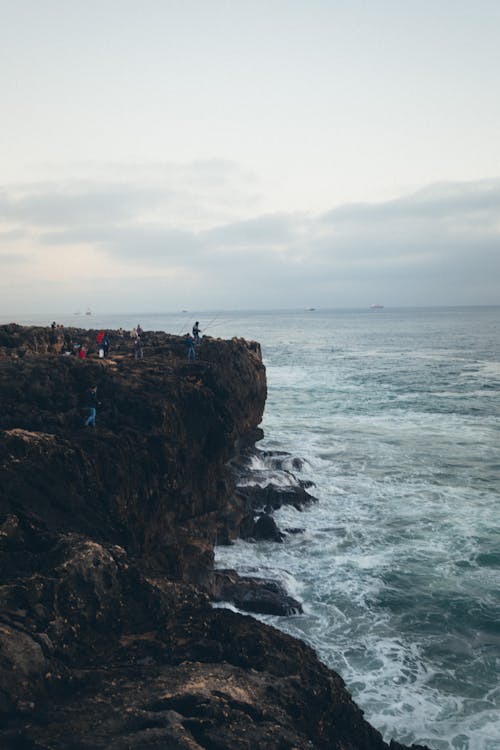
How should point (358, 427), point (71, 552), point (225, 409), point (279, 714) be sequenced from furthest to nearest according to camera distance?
point (358, 427), point (225, 409), point (71, 552), point (279, 714)

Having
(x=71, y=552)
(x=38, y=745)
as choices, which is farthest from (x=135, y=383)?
(x=38, y=745)

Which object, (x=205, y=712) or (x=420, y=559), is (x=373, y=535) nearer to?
(x=420, y=559)

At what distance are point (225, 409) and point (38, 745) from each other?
1712cm

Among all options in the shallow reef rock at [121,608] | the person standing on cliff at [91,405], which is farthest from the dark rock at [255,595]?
the person standing on cliff at [91,405]

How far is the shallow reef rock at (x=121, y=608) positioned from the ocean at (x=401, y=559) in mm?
2878

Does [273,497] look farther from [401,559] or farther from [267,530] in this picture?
[401,559]

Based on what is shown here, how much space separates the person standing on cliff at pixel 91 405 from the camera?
1769cm

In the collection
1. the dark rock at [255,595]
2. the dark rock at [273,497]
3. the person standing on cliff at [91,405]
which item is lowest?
the dark rock at [255,595]

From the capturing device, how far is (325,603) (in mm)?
18562

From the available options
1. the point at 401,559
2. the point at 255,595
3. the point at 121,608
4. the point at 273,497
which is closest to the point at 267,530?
the point at 273,497

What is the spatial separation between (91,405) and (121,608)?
9.07 metres

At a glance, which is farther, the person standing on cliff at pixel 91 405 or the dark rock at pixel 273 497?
the dark rock at pixel 273 497

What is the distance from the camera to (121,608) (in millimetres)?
10727

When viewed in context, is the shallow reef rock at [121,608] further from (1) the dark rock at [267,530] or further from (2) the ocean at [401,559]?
(1) the dark rock at [267,530]
